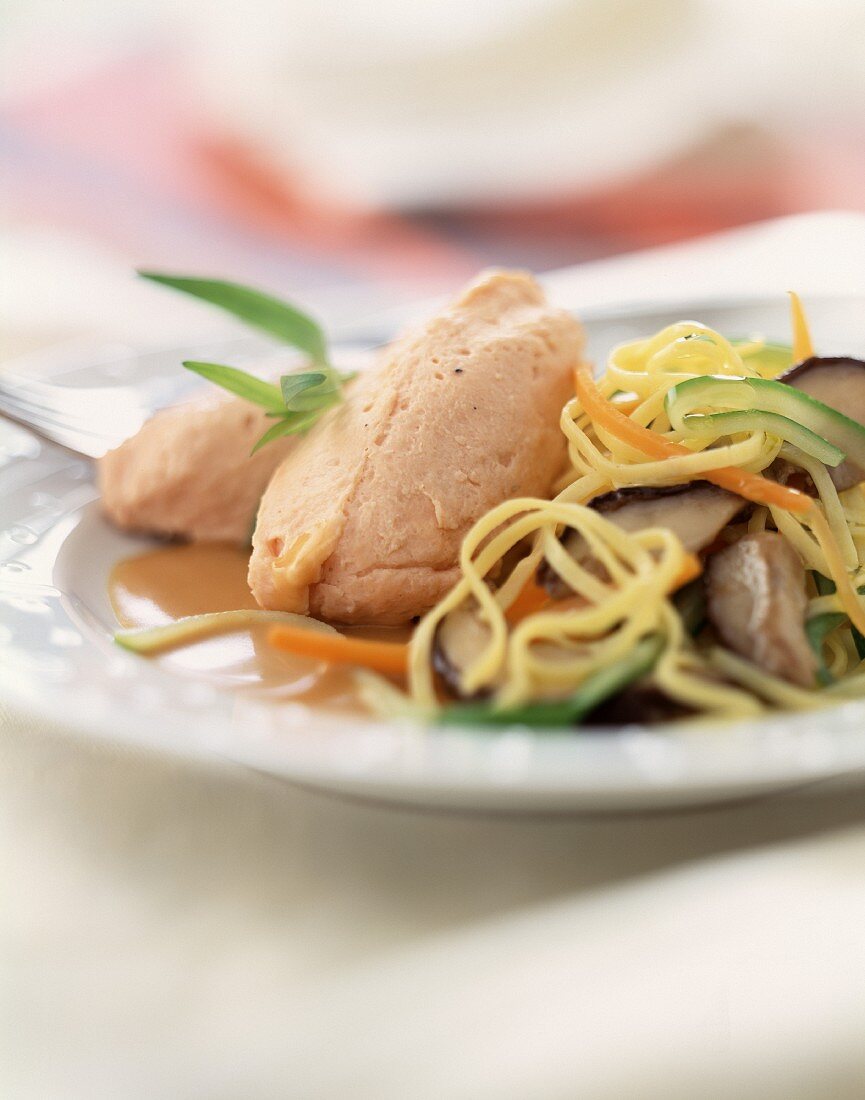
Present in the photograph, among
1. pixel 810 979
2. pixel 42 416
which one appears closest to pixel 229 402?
pixel 42 416

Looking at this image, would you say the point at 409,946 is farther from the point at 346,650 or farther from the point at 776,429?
the point at 776,429

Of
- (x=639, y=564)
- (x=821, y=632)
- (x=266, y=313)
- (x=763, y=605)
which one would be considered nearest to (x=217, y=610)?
(x=266, y=313)

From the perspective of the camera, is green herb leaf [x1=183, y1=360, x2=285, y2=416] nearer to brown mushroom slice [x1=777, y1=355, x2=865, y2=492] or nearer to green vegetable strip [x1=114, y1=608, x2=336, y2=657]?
green vegetable strip [x1=114, y1=608, x2=336, y2=657]

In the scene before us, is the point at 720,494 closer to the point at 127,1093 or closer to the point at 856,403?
the point at 856,403

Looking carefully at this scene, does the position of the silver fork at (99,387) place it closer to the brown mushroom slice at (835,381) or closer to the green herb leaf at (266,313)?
the green herb leaf at (266,313)

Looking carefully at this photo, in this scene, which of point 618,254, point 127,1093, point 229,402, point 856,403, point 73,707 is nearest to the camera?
point 127,1093

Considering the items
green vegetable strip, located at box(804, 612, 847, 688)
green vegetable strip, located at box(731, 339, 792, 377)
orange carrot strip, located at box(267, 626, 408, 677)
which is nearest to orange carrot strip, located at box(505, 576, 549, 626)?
orange carrot strip, located at box(267, 626, 408, 677)
